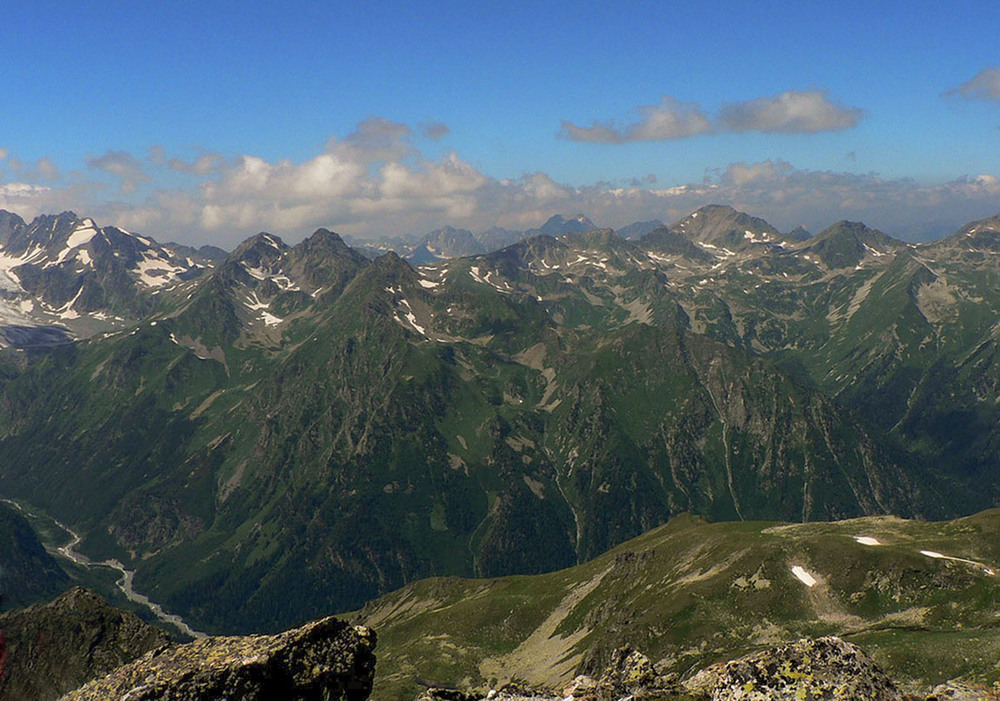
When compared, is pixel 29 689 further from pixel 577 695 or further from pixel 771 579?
pixel 771 579

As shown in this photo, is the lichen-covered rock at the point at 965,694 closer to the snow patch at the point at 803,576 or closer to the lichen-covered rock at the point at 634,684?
the lichen-covered rock at the point at 634,684

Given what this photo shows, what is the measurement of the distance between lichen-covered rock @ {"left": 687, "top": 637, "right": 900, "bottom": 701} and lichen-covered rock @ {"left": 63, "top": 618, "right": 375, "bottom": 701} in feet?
63.9

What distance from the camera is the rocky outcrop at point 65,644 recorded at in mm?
73500

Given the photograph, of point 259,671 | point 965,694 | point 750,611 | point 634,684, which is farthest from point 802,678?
point 750,611

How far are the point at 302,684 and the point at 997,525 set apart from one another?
162154 mm

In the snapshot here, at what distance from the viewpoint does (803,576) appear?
416 feet

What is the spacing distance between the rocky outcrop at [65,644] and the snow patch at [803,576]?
388 ft

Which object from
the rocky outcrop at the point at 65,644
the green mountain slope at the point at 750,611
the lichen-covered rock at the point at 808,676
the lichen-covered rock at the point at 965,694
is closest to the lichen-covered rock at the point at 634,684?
the lichen-covered rock at the point at 808,676

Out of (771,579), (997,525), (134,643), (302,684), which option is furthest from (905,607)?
(134,643)

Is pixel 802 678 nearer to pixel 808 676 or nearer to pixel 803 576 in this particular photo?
pixel 808 676

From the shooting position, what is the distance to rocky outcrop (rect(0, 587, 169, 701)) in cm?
7350

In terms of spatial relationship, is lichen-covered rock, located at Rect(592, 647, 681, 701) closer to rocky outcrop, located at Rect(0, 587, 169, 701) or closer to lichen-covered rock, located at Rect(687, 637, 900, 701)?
lichen-covered rock, located at Rect(687, 637, 900, 701)

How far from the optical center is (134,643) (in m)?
81.9

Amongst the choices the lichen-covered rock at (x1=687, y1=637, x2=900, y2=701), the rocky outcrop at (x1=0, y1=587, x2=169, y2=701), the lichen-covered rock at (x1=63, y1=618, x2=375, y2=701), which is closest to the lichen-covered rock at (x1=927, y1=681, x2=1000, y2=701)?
the lichen-covered rock at (x1=687, y1=637, x2=900, y2=701)
